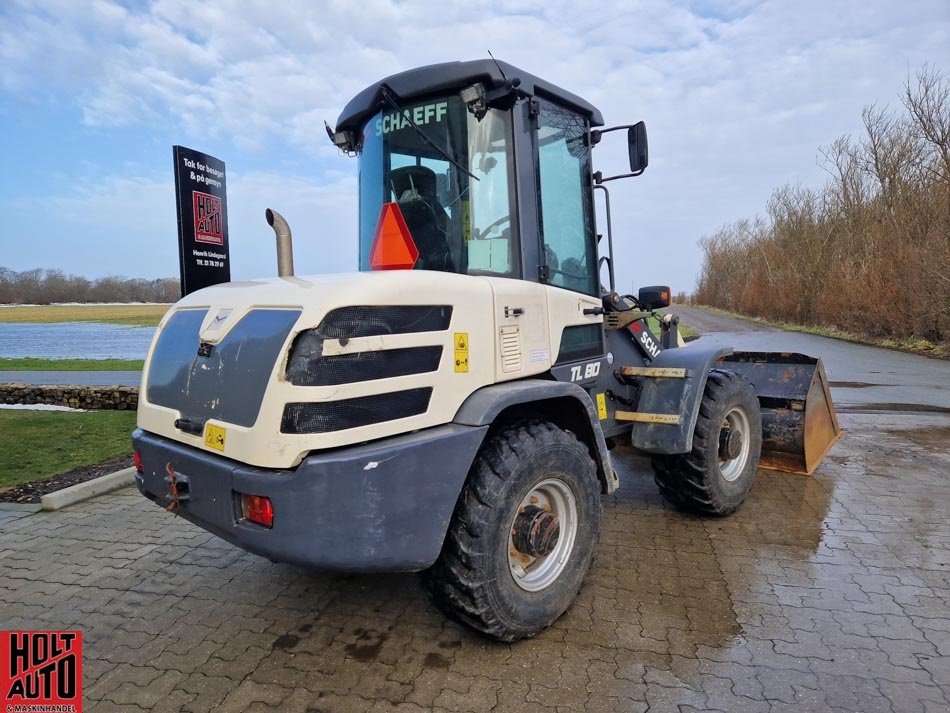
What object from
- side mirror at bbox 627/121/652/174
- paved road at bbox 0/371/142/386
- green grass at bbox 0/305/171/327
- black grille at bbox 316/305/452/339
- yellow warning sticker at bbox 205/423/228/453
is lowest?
paved road at bbox 0/371/142/386

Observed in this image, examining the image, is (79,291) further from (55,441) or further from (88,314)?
(55,441)

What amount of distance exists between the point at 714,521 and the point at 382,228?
3.09m

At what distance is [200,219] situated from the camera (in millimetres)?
6918

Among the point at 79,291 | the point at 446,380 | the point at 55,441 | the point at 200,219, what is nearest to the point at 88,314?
the point at 79,291

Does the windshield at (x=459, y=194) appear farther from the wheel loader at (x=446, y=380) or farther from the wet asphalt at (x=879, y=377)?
the wet asphalt at (x=879, y=377)

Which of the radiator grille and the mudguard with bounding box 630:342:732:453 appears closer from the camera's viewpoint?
the radiator grille

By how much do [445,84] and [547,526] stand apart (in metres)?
2.25

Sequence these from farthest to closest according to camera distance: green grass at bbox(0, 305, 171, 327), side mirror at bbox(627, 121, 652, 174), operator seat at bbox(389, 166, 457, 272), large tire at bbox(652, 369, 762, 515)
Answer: green grass at bbox(0, 305, 171, 327) < large tire at bbox(652, 369, 762, 515) < side mirror at bbox(627, 121, 652, 174) < operator seat at bbox(389, 166, 457, 272)

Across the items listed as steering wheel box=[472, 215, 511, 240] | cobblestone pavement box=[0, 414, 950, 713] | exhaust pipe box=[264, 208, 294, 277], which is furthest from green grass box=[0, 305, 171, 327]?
steering wheel box=[472, 215, 511, 240]

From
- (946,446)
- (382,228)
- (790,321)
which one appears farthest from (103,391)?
(790,321)

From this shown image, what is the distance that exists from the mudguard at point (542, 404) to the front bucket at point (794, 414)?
2681 mm

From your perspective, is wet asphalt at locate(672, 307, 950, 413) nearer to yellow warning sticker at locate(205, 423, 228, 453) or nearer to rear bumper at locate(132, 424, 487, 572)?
rear bumper at locate(132, 424, 487, 572)

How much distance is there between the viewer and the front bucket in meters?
5.23

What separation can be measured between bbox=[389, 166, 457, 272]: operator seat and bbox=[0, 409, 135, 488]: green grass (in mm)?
4694
